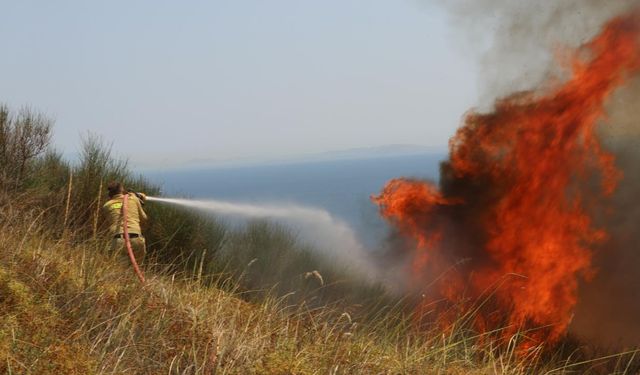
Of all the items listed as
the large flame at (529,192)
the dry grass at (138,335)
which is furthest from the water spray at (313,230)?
the dry grass at (138,335)

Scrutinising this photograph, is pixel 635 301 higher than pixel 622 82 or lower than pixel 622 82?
lower

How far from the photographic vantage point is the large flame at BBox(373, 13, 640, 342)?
1186 centimetres

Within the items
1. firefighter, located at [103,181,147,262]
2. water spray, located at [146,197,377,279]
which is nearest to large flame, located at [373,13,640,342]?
water spray, located at [146,197,377,279]

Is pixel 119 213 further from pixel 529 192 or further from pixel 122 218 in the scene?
pixel 529 192

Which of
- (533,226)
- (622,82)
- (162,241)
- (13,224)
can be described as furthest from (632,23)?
(13,224)

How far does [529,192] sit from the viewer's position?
1219cm

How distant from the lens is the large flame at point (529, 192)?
11.9m

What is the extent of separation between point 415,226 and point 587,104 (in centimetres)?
396

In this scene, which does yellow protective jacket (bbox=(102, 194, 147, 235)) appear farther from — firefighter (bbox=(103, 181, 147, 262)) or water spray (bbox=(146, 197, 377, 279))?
water spray (bbox=(146, 197, 377, 279))

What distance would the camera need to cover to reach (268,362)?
5078mm

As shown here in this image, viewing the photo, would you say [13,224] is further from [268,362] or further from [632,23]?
[632,23]

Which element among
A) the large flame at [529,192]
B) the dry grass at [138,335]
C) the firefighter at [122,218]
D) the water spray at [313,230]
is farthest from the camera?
the water spray at [313,230]

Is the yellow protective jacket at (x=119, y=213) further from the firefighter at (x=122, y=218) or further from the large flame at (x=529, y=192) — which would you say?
the large flame at (x=529, y=192)

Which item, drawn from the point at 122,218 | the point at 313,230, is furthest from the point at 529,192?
the point at 313,230
